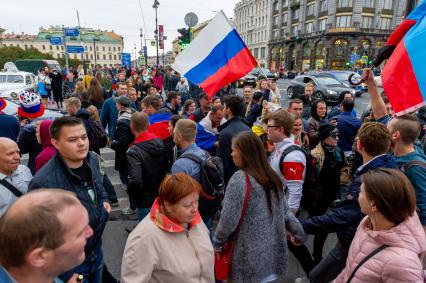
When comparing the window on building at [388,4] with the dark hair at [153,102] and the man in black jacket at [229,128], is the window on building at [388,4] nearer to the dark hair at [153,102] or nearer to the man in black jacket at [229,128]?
the dark hair at [153,102]

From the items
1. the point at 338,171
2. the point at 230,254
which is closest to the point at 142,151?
the point at 230,254

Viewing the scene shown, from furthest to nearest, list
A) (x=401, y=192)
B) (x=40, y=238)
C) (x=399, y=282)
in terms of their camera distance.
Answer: (x=401, y=192)
(x=399, y=282)
(x=40, y=238)

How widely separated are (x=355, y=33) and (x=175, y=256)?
59.7 metres

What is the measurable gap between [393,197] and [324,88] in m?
14.6

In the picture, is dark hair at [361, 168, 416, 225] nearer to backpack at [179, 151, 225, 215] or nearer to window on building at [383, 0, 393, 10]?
backpack at [179, 151, 225, 215]

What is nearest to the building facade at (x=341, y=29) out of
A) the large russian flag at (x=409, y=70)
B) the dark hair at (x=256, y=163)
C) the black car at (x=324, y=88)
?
the black car at (x=324, y=88)

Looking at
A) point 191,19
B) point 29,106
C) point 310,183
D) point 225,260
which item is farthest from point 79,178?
point 191,19

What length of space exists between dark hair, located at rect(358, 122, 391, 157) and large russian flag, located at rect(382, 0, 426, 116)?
0.77 ft

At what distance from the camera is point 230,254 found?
2.32 meters

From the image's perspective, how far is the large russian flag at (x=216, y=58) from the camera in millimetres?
4445

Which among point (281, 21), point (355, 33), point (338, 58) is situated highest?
point (281, 21)

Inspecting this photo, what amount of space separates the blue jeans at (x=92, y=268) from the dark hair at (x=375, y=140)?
2398mm

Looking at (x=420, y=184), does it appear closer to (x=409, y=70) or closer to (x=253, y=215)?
(x=409, y=70)

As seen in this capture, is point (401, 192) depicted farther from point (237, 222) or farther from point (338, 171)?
point (338, 171)
